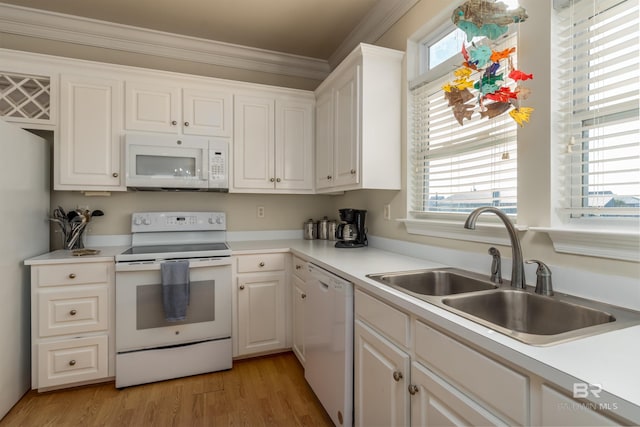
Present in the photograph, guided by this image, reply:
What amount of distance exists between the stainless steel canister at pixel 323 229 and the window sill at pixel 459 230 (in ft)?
3.43

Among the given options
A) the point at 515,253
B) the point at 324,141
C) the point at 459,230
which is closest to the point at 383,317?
the point at 515,253

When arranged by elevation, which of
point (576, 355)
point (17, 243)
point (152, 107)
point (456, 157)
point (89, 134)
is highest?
point (152, 107)

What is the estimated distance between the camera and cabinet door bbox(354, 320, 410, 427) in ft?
3.87

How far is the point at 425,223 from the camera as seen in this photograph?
1953 mm

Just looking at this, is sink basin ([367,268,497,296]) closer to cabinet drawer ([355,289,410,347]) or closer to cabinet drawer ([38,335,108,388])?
cabinet drawer ([355,289,410,347])

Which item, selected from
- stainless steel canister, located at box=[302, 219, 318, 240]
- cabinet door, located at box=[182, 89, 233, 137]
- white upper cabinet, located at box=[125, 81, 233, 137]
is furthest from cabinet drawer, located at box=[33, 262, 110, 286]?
stainless steel canister, located at box=[302, 219, 318, 240]

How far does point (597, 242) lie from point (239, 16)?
266 cm

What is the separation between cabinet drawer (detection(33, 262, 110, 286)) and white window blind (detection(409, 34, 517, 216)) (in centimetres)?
210

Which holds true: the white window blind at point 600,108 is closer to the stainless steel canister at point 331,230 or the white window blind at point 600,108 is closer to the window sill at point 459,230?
the window sill at point 459,230

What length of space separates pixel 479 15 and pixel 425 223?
1.08m

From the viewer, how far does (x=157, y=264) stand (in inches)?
85.4

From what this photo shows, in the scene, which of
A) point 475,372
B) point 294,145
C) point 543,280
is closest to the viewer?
point 475,372

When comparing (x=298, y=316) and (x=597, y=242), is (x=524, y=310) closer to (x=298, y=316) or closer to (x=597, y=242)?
(x=597, y=242)

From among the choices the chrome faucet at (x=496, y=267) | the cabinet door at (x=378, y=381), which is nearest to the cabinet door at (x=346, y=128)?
the chrome faucet at (x=496, y=267)
